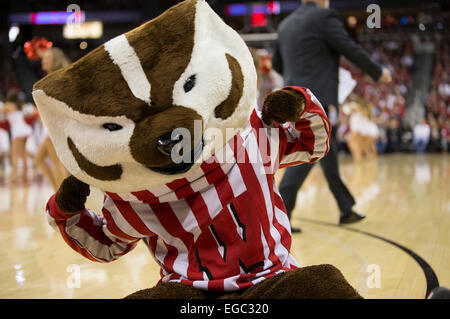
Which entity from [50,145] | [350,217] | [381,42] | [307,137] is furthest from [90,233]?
[381,42]

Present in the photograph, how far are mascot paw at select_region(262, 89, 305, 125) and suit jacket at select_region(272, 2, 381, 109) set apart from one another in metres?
1.77

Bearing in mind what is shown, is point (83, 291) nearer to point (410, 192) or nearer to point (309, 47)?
point (309, 47)

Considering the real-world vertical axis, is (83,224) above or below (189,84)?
below

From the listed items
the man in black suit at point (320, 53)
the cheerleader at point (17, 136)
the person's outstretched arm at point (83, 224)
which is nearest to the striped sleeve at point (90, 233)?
the person's outstretched arm at point (83, 224)

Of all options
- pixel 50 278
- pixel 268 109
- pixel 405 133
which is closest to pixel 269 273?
pixel 268 109

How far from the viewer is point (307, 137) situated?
4.26 ft

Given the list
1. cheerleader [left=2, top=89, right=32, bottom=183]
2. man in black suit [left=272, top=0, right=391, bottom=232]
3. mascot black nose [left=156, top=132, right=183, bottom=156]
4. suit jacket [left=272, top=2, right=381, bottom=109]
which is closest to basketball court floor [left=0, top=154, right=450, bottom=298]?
mascot black nose [left=156, top=132, right=183, bottom=156]

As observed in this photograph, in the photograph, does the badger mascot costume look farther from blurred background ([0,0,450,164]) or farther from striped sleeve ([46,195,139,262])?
blurred background ([0,0,450,164])

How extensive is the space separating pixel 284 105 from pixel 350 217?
2255 millimetres

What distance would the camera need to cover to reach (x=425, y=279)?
6.93ft

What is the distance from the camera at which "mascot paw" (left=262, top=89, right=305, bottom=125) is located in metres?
1.16

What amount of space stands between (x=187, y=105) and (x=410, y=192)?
468 cm

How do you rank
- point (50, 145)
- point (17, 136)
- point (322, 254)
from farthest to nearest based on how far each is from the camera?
point (17, 136)
point (50, 145)
point (322, 254)

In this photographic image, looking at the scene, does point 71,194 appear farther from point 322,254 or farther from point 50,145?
point 50,145
